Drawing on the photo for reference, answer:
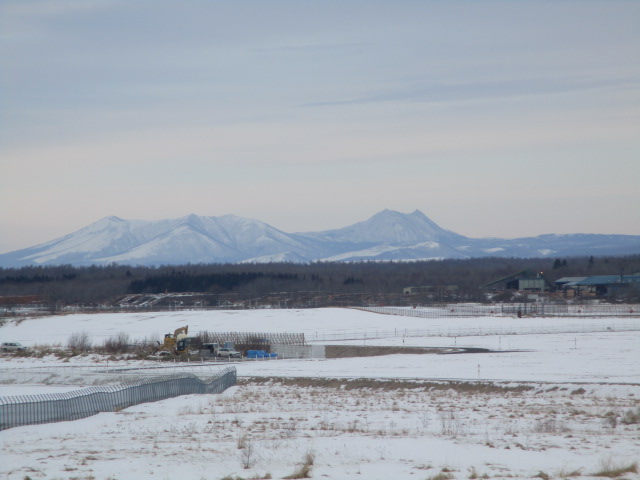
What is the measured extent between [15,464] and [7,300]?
132 m

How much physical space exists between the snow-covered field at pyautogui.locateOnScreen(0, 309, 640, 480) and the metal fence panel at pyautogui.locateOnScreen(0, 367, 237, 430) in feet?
2.38

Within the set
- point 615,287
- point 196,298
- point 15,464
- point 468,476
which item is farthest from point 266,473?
point 196,298

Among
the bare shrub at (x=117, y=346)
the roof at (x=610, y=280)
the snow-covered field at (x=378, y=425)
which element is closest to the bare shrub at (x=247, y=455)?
the snow-covered field at (x=378, y=425)

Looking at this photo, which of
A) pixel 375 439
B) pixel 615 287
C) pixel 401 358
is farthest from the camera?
pixel 615 287

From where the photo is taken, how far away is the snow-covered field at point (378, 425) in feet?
60.5

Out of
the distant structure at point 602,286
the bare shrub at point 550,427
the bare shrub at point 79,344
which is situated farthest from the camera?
the distant structure at point 602,286

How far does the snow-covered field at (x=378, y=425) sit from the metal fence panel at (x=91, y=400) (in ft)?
2.38

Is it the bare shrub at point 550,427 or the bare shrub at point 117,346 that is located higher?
the bare shrub at point 550,427

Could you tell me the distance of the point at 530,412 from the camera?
1106 inches

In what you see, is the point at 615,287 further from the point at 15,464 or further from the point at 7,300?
the point at 15,464

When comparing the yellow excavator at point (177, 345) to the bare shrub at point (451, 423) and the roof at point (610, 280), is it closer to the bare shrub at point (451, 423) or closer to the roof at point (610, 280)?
the bare shrub at point (451, 423)

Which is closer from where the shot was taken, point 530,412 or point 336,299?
point 530,412

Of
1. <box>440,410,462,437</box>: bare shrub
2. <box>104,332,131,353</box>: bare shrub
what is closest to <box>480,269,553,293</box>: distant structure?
<box>104,332,131,353</box>: bare shrub

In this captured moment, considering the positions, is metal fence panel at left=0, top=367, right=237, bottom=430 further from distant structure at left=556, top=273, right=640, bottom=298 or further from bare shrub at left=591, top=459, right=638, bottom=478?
distant structure at left=556, top=273, right=640, bottom=298
